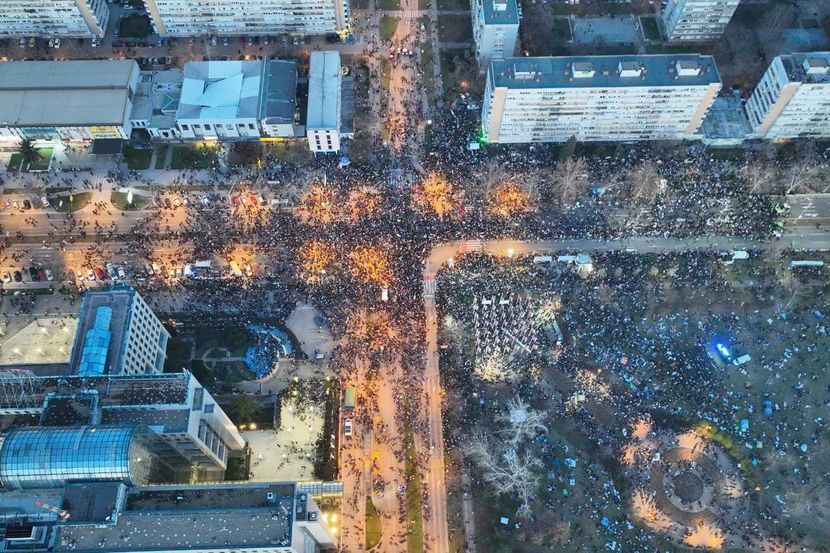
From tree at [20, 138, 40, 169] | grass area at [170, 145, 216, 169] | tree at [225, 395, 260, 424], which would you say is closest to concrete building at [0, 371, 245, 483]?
tree at [225, 395, 260, 424]

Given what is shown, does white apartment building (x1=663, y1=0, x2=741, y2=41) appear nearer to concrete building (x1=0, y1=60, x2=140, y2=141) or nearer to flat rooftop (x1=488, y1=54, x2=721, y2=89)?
flat rooftop (x1=488, y1=54, x2=721, y2=89)

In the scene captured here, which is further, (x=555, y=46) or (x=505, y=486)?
(x=555, y=46)

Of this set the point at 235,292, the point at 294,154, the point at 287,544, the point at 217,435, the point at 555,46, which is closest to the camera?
the point at 287,544

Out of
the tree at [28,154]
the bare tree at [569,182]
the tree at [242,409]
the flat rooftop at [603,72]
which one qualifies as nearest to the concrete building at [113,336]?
the tree at [242,409]

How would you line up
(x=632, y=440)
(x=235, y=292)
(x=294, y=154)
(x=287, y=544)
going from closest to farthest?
(x=287, y=544)
(x=632, y=440)
(x=235, y=292)
(x=294, y=154)

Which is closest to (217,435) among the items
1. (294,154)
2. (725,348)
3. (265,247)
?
(265,247)

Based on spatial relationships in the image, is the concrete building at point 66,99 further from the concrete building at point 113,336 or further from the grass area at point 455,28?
the grass area at point 455,28

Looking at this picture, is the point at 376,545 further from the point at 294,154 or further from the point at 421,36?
the point at 421,36
